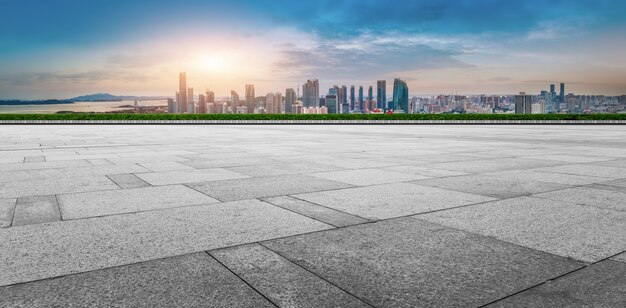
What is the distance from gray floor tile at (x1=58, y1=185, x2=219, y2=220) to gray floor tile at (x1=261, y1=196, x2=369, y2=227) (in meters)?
0.98

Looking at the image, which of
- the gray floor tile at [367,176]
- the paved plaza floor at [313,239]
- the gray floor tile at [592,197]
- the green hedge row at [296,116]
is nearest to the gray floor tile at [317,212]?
the paved plaza floor at [313,239]

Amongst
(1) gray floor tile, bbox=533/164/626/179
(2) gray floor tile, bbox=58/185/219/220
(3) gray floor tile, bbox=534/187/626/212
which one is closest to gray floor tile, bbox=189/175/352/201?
(2) gray floor tile, bbox=58/185/219/220

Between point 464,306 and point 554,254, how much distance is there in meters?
1.57

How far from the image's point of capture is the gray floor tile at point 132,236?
4.05 metres

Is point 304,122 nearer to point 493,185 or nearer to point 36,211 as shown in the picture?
point 493,185

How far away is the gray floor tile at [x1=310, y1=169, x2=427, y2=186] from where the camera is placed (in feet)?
28.2

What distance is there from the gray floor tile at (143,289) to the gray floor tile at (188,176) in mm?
4779

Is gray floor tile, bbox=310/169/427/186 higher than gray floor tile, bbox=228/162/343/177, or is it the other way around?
gray floor tile, bbox=228/162/343/177

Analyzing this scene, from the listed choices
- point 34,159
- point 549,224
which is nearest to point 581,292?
point 549,224

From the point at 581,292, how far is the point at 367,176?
594cm

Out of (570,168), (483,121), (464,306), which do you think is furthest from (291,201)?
(483,121)

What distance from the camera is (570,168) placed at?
10570 millimetres

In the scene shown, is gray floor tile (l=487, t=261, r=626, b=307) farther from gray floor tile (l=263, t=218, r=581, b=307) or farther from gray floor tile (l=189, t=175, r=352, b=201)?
gray floor tile (l=189, t=175, r=352, b=201)

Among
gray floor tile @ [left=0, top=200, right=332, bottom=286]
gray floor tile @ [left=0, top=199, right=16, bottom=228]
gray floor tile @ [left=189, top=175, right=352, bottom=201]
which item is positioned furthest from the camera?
gray floor tile @ [left=189, top=175, right=352, bottom=201]
